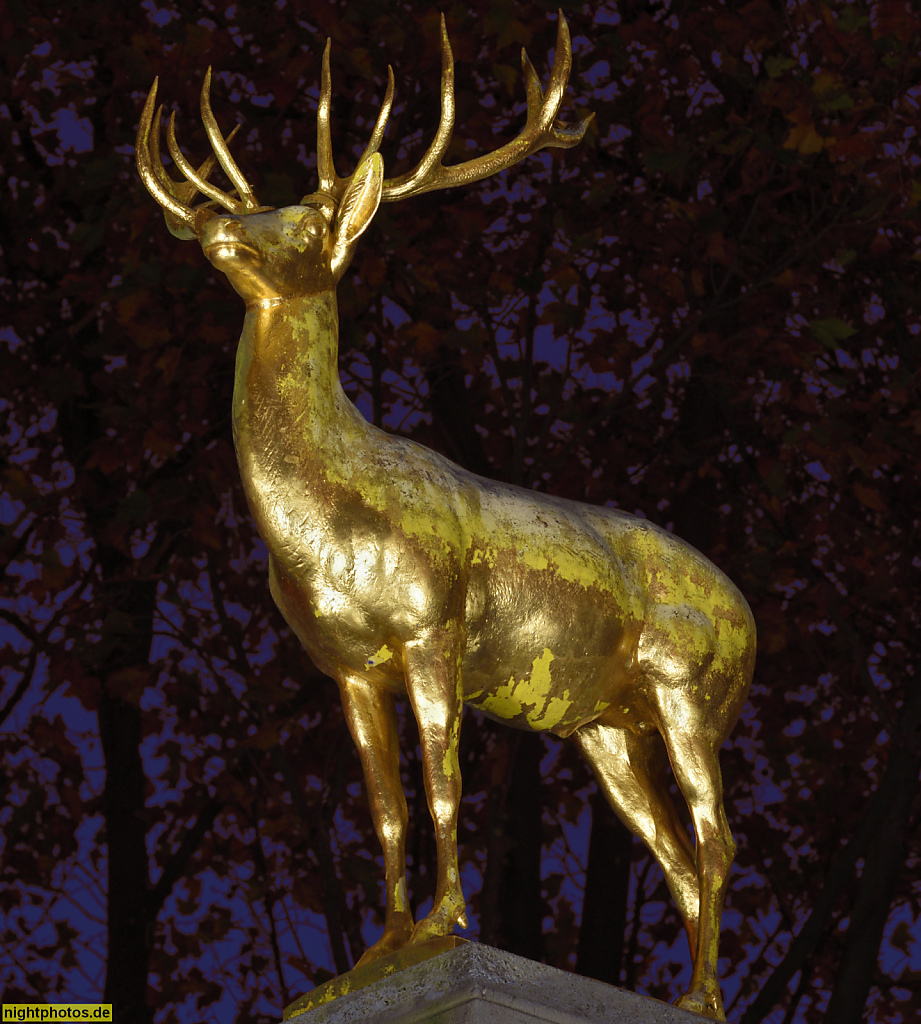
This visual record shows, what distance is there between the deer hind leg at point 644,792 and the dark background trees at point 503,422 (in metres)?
2.02

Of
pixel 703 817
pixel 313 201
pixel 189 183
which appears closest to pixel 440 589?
pixel 703 817

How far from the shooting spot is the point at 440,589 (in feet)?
11.3

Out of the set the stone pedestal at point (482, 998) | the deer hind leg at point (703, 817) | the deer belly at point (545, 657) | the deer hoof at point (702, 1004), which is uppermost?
the deer belly at point (545, 657)

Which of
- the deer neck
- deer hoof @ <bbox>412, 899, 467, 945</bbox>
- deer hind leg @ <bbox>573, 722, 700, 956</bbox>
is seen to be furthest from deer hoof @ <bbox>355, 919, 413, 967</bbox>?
the deer neck

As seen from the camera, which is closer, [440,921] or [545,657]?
[440,921]

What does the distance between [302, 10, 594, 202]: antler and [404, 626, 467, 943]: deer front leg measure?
1.02 meters

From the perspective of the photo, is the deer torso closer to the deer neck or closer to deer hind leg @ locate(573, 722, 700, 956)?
the deer neck

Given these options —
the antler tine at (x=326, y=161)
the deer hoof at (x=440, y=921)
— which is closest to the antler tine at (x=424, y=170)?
the antler tine at (x=326, y=161)

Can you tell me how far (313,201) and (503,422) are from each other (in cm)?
423

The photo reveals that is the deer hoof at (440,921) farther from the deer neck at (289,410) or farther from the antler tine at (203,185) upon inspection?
the antler tine at (203,185)

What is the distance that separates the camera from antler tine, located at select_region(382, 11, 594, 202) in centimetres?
374

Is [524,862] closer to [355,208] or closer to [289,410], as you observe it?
[289,410]

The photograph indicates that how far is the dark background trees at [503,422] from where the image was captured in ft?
21.2

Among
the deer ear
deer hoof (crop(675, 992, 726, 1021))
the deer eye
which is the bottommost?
deer hoof (crop(675, 992, 726, 1021))
